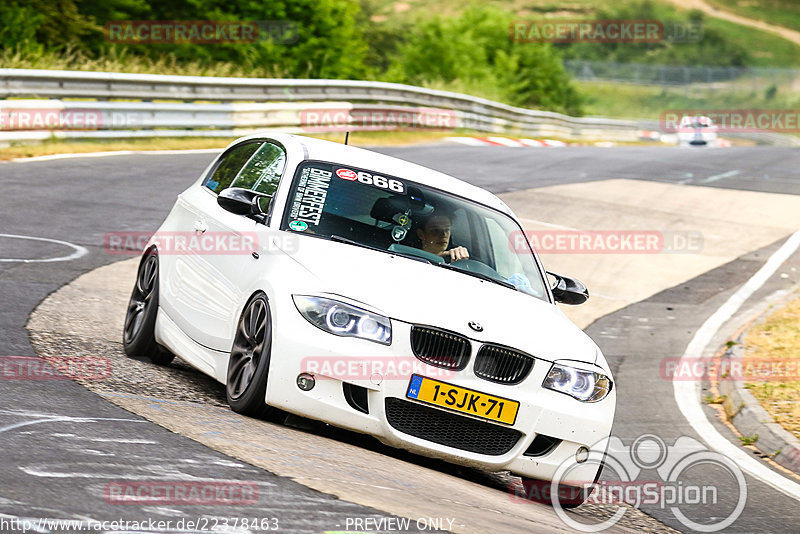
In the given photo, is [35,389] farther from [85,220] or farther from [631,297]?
[631,297]

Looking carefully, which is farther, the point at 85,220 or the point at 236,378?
the point at 85,220

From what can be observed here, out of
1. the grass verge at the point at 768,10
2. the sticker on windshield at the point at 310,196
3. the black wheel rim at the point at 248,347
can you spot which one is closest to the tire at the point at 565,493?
the black wheel rim at the point at 248,347

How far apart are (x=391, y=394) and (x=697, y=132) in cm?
4764

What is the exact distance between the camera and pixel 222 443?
564cm

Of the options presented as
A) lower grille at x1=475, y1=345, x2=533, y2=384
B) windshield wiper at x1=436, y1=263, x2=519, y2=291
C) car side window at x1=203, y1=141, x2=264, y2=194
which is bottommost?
lower grille at x1=475, y1=345, x2=533, y2=384

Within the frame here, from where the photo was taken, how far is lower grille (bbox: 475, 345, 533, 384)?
6.14m

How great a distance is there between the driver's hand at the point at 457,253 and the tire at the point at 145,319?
6.57 feet

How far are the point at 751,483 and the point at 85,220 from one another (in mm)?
8617

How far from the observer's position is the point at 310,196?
7.30m

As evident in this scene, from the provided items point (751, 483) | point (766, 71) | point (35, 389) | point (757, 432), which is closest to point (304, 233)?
point (35, 389)

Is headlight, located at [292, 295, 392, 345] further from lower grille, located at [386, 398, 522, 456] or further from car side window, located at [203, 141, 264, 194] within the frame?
car side window, located at [203, 141, 264, 194]

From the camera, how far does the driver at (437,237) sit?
7.33 m

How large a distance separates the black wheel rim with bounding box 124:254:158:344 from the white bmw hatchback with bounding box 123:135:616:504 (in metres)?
0.10

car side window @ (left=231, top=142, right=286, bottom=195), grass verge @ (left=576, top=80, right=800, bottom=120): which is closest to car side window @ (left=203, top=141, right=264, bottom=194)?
car side window @ (left=231, top=142, right=286, bottom=195)
